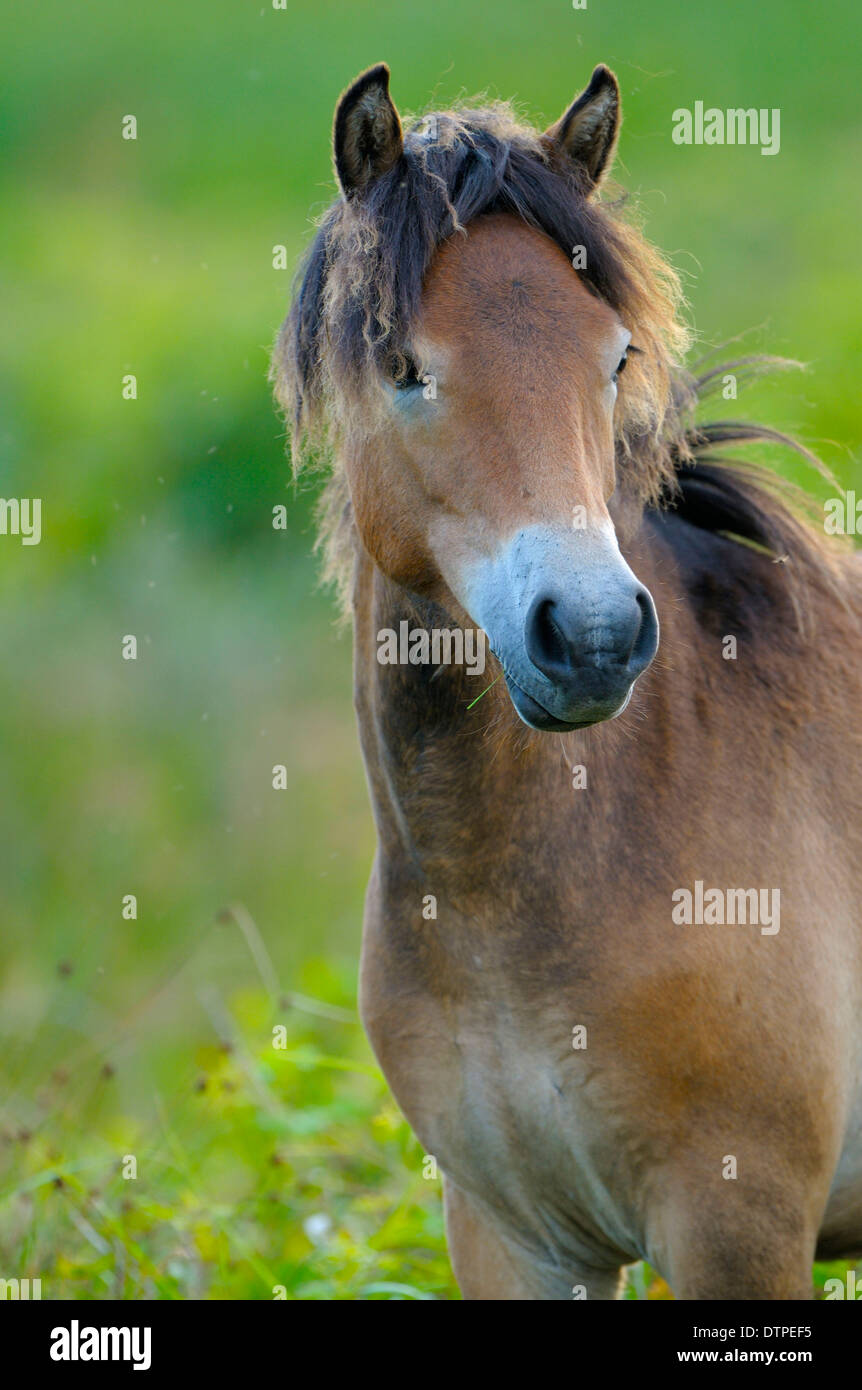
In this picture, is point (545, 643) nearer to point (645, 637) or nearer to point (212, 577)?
point (645, 637)

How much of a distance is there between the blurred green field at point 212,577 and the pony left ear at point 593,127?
0.70m

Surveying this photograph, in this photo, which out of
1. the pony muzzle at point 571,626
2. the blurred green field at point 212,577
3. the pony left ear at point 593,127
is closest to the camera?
the pony muzzle at point 571,626

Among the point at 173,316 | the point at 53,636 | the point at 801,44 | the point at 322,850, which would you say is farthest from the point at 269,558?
the point at 801,44

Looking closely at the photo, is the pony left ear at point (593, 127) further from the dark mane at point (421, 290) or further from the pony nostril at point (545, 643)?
the pony nostril at point (545, 643)

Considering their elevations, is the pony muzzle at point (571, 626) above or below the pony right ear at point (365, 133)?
below

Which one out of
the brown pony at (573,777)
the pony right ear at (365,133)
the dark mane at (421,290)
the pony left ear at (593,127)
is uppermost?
the pony left ear at (593,127)

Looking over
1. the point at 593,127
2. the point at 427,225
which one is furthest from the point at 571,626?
the point at 593,127

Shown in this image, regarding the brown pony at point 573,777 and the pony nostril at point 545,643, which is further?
the brown pony at point 573,777

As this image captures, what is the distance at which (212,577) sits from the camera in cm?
1177

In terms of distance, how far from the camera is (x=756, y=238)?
690 inches

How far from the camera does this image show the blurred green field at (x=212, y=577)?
4.93 m

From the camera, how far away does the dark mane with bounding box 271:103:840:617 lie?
2.81 meters

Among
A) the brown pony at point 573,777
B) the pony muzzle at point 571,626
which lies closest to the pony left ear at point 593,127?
the brown pony at point 573,777

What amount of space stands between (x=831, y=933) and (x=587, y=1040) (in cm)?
64
